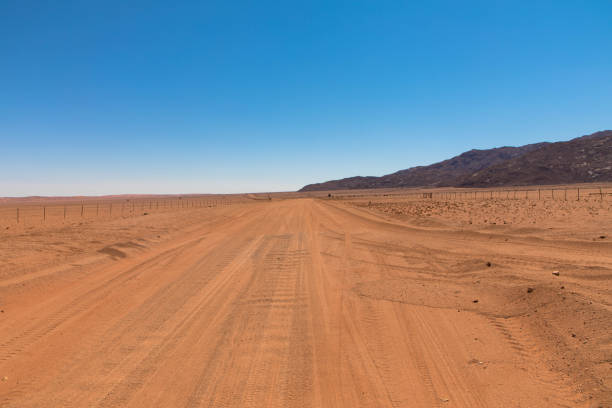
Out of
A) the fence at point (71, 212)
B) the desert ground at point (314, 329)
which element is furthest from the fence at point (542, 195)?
the fence at point (71, 212)

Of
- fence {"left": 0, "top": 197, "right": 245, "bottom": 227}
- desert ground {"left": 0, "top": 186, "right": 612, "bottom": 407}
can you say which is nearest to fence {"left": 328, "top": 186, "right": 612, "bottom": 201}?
desert ground {"left": 0, "top": 186, "right": 612, "bottom": 407}

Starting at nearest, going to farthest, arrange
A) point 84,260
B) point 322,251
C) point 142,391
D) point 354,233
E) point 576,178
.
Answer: point 142,391 → point 84,260 → point 322,251 → point 354,233 → point 576,178

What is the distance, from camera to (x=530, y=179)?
136375 millimetres

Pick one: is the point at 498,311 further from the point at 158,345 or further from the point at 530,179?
the point at 530,179

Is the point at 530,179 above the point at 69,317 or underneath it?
above

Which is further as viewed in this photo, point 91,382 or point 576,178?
point 576,178

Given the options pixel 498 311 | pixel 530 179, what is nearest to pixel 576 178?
pixel 530 179

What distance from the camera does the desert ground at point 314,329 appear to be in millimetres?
4273

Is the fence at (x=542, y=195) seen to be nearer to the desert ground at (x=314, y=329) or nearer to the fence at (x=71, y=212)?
the desert ground at (x=314, y=329)

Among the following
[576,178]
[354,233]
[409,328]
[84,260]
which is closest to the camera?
[409,328]

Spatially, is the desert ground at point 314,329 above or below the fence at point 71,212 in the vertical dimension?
below

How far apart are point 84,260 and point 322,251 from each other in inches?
326

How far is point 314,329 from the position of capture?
6086 millimetres

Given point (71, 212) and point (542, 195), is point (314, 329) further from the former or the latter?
point (71, 212)
